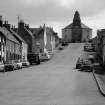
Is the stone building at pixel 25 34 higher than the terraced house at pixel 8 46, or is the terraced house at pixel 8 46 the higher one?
the stone building at pixel 25 34

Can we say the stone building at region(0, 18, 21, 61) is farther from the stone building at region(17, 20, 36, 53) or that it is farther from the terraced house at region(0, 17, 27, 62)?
the stone building at region(17, 20, 36, 53)

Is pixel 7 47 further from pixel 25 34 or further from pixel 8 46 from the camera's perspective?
pixel 25 34

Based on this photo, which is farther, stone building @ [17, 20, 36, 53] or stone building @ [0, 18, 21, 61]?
stone building @ [17, 20, 36, 53]

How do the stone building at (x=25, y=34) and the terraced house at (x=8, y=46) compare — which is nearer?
the terraced house at (x=8, y=46)

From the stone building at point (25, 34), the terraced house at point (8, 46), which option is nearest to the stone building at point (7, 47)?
the terraced house at point (8, 46)

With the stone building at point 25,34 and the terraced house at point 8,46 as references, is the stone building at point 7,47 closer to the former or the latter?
the terraced house at point 8,46

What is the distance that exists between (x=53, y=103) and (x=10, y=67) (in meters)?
35.6

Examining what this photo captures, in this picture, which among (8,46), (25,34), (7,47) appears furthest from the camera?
(25,34)

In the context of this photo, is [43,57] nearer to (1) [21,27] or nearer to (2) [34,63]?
(2) [34,63]

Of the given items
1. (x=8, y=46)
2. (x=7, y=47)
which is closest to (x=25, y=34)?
(x=8, y=46)

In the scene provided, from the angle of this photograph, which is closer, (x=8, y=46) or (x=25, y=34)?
(x=8, y=46)

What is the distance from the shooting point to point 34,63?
262 ft

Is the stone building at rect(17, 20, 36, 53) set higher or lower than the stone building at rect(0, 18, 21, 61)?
higher

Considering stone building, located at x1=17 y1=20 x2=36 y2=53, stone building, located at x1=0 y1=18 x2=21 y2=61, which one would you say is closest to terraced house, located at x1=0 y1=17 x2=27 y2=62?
stone building, located at x1=0 y1=18 x2=21 y2=61
